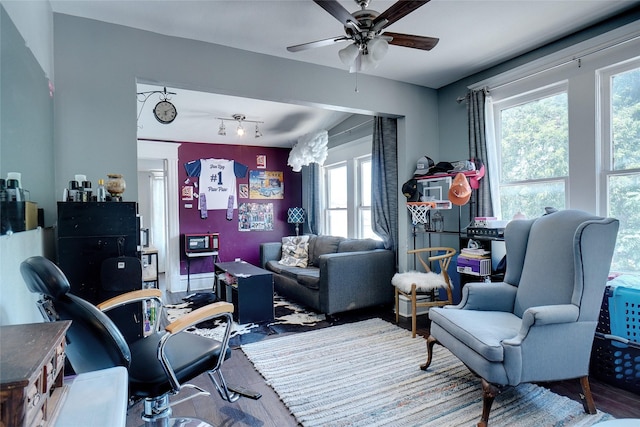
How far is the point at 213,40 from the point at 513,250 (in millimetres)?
2871

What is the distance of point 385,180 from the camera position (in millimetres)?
3969

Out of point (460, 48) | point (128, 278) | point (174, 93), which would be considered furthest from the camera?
point (174, 93)

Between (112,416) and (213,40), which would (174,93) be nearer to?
(213,40)

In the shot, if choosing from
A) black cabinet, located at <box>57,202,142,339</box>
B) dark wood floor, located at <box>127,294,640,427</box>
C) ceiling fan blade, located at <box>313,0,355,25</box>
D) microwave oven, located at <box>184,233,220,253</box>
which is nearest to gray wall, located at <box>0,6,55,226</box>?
black cabinet, located at <box>57,202,142,339</box>

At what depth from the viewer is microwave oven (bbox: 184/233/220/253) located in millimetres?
5156

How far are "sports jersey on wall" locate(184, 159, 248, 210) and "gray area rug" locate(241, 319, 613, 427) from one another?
307cm

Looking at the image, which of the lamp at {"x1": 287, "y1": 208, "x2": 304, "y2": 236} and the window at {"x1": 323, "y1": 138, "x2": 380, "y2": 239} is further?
the lamp at {"x1": 287, "y1": 208, "x2": 304, "y2": 236}

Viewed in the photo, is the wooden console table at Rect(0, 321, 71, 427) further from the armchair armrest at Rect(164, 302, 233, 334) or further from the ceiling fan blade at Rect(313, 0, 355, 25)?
the ceiling fan blade at Rect(313, 0, 355, 25)

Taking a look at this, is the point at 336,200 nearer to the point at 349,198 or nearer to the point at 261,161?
the point at 349,198

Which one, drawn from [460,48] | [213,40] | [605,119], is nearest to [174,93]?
[213,40]

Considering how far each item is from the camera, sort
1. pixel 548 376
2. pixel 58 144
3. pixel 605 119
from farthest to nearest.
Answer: pixel 605 119 < pixel 58 144 < pixel 548 376

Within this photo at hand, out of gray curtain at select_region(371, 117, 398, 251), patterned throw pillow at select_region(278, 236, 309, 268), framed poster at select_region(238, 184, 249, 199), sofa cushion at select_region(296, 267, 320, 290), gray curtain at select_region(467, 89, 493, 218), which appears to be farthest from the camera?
framed poster at select_region(238, 184, 249, 199)

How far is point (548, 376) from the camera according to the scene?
71.2 inches

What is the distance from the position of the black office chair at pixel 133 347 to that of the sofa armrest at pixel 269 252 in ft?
10.9
